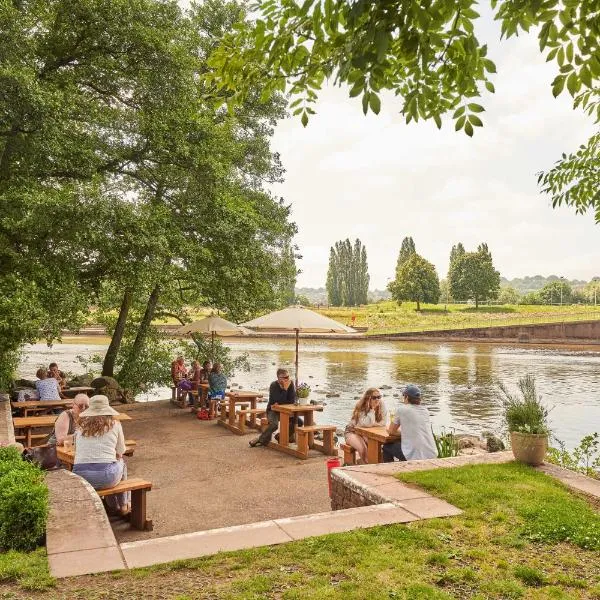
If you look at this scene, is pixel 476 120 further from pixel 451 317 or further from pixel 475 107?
pixel 451 317

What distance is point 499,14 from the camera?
333cm

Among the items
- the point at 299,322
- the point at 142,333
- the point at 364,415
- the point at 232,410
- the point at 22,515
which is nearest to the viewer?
the point at 22,515

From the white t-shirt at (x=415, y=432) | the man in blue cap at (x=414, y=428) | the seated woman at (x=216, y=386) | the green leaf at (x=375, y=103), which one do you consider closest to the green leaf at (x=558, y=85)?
the green leaf at (x=375, y=103)

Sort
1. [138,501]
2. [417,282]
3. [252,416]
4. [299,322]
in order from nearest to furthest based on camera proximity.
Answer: [138,501]
[299,322]
[252,416]
[417,282]

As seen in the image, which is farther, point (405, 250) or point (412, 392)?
point (405, 250)

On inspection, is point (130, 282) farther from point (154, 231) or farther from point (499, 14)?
point (499, 14)

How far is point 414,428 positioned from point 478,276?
8279 centimetres

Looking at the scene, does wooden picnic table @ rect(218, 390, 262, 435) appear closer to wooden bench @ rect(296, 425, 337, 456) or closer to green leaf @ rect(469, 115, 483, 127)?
wooden bench @ rect(296, 425, 337, 456)

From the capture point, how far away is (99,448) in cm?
585

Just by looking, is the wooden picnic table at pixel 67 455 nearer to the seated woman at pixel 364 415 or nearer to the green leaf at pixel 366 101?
the seated woman at pixel 364 415

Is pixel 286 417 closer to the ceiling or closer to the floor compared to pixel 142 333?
closer to the floor

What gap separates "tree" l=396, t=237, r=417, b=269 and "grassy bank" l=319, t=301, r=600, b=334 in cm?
1420

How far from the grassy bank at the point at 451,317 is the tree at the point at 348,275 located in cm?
1792

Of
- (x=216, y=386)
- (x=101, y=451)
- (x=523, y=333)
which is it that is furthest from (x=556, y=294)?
(x=101, y=451)
